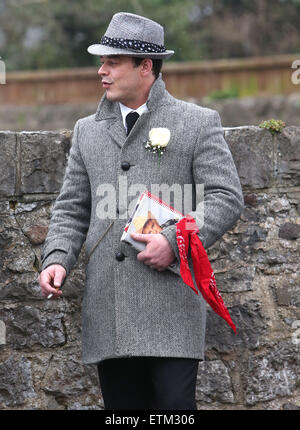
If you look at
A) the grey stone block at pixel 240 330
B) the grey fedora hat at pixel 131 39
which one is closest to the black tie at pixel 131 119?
the grey fedora hat at pixel 131 39

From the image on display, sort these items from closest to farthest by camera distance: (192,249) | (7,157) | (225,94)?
(192,249), (7,157), (225,94)

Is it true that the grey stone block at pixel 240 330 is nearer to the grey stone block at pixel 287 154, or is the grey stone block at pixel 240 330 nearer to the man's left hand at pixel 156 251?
the grey stone block at pixel 287 154

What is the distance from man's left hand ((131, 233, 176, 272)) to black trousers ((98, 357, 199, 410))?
35 cm

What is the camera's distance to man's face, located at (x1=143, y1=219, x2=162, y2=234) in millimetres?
3230

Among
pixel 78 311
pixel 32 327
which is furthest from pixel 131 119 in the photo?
pixel 32 327

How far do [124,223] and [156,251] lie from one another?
23cm

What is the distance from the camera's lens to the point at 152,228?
3.24 meters

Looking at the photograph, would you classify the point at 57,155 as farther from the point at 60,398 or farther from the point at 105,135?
the point at 60,398

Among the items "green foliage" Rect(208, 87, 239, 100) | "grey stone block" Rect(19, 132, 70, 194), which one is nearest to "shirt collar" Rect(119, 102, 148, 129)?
"grey stone block" Rect(19, 132, 70, 194)

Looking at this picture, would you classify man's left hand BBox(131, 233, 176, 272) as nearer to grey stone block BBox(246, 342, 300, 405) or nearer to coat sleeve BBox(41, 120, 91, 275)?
coat sleeve BBox(41, 120, 91, 275)

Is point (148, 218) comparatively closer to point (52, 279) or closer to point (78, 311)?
point (52, 279)

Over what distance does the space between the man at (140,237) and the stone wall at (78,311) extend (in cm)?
78
